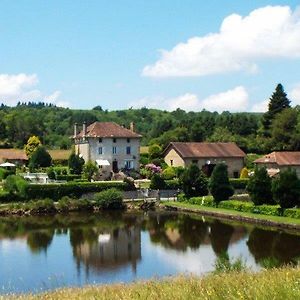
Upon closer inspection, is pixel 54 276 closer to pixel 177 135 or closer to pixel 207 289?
pixel 207 289

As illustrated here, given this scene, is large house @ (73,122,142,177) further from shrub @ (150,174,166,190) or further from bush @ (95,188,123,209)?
bush @ (95,188,123,209)

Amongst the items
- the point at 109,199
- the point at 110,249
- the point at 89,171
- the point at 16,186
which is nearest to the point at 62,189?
the point at 16,186

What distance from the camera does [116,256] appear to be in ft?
90.3

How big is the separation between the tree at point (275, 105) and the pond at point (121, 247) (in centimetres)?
4008

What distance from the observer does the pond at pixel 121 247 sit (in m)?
22.5

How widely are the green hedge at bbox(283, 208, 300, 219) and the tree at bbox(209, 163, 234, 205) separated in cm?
762

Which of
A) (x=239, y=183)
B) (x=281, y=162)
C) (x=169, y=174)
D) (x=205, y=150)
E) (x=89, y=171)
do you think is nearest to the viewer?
(x=239, y=183)

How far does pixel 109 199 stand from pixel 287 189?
595 inches

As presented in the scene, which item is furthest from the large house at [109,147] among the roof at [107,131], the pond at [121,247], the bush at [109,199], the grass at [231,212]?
the pond at [121,247]

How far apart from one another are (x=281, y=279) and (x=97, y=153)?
50323 millimetres

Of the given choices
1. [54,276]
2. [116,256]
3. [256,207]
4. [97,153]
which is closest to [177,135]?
[97,153]

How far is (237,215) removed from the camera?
37.3 metres

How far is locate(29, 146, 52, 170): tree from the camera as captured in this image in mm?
60250

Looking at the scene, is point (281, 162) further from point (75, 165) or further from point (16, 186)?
point (16, 186)
